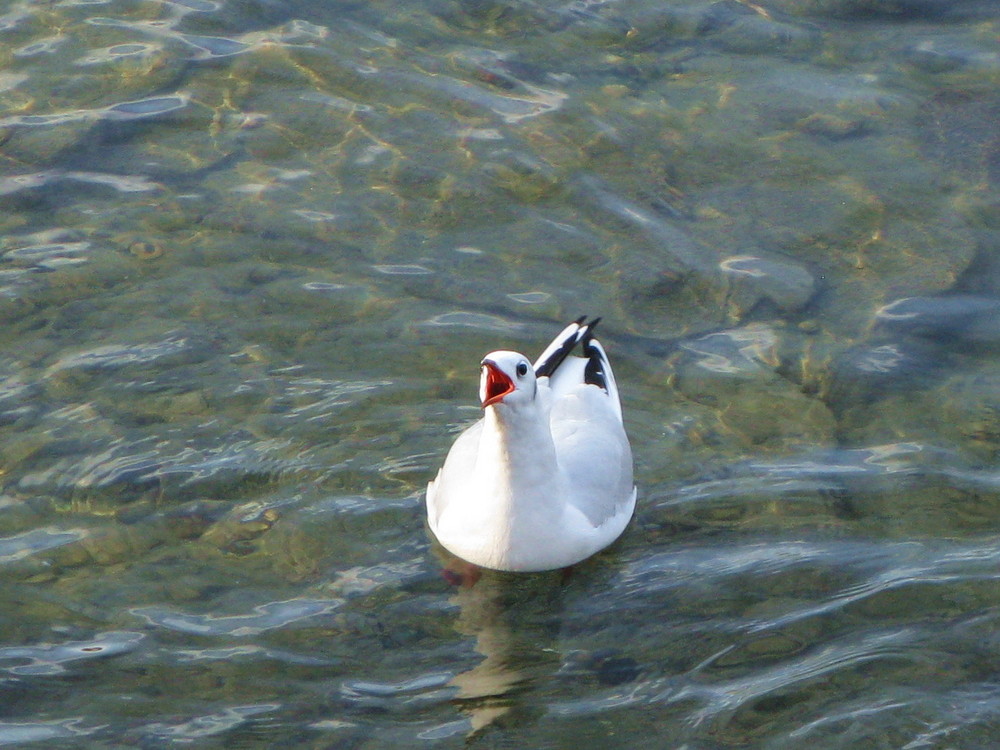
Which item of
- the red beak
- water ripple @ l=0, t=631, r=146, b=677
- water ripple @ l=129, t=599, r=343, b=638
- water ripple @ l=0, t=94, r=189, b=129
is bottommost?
water ripple @ l=129, t=599, r=343, b=638

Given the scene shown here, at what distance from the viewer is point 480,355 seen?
7652 millimetres

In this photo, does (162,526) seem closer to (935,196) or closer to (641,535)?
(641,535)

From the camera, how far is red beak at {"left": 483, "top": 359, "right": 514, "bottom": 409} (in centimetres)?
563

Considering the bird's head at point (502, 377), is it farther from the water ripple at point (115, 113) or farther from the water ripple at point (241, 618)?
the water ripple at point (115, 113)

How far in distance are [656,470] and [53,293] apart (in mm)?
3712

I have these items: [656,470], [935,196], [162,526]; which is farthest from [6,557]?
[935,196]

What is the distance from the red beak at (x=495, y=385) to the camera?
18.5 ft

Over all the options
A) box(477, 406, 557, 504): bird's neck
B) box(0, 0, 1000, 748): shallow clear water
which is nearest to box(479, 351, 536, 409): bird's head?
box(477, 406, 557, 504): bird's neck

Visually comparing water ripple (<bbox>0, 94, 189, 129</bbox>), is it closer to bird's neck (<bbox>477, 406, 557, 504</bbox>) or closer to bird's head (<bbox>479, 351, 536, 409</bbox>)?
bird's neck (<bbox>477, 406, 557, 504</bbox>)

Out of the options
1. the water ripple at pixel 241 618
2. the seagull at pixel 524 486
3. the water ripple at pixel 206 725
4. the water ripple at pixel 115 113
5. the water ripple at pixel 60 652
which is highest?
the water ripple at pixel 115 113

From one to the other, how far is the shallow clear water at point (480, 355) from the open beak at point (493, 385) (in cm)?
107

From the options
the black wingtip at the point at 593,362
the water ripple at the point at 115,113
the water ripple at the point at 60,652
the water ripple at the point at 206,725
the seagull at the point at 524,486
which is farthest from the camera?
the water ripple at the point at 115,113

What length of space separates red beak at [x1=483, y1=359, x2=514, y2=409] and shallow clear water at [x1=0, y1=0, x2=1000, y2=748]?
1068 millimetres

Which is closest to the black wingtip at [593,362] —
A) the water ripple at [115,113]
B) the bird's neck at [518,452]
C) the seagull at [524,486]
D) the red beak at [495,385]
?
the seagull at [524,486]
